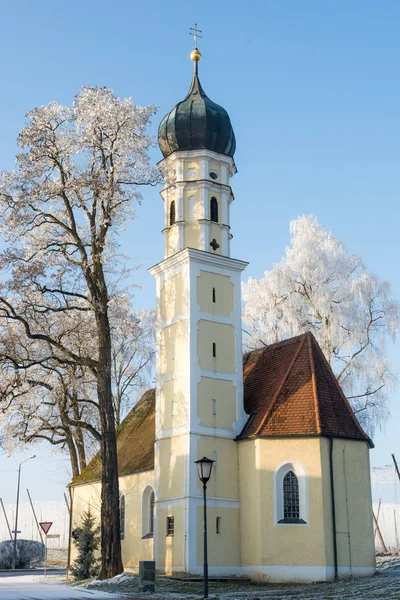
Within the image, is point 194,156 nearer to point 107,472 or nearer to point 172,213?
point 172,213

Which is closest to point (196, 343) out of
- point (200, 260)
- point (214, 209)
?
point (200, 260)

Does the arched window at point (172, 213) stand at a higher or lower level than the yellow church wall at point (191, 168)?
lower

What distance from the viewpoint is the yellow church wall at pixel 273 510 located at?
25172 millimetres

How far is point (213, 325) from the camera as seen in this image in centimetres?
2919

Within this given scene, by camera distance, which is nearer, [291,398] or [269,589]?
[269,589]

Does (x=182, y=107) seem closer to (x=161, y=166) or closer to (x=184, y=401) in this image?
(x=161, y=166)

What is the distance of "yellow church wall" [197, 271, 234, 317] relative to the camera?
29250 mm

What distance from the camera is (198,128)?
101 ft

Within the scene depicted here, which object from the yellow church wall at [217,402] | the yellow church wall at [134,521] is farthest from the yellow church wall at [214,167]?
the yellow church wall at [134,521]

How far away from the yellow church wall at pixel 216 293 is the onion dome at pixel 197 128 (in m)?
5.28

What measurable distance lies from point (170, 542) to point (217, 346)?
7241 millimetres

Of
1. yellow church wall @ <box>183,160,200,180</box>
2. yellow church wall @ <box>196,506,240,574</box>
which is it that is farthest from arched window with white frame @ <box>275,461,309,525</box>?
yellow church wall @ <box>183,160,200,180</box>

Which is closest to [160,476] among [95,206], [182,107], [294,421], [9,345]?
[294,421]

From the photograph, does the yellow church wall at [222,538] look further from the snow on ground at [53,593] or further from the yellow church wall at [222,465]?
the snow on ground at [53,593]
